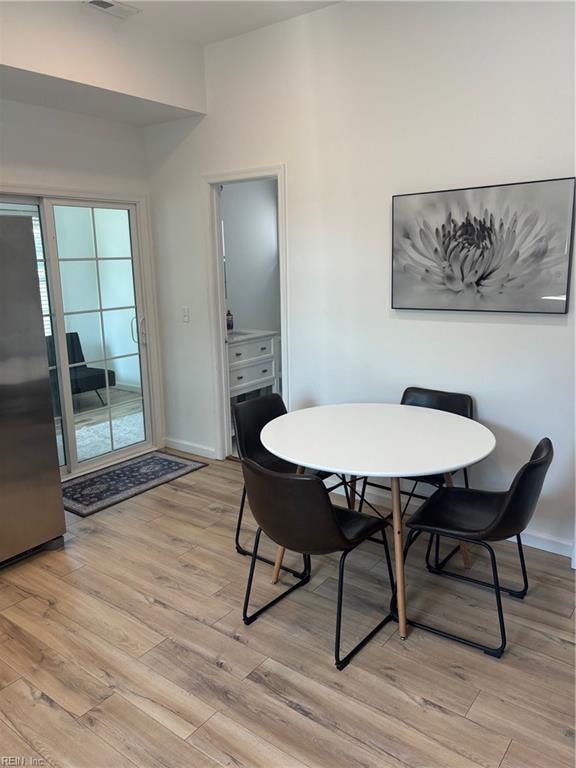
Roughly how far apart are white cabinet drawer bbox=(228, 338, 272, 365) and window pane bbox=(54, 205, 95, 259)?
50.6 inches

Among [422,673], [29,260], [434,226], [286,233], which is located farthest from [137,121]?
[422,673]

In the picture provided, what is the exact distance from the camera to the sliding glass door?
3824 mm

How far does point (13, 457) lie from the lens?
2801 mm

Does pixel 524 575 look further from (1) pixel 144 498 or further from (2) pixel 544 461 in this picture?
(1) pixel 144 498

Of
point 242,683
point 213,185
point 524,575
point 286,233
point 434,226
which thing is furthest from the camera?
point 213,185

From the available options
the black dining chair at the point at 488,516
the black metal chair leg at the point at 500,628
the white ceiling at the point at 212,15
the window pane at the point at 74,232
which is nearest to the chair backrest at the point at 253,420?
the black dining chair at the point at 488,516

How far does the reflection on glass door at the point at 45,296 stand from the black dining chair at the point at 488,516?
2.47 metres

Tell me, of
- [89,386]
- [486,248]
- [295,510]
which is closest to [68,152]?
[89,386]

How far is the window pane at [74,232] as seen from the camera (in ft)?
12.6

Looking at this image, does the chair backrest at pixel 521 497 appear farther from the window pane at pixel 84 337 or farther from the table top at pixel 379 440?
the window pane at pixel 84 337

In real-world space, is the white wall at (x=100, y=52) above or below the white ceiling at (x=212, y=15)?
below

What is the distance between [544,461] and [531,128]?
1.63m

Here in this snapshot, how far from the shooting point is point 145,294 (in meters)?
4.43

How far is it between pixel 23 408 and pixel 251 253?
3.41 meters
